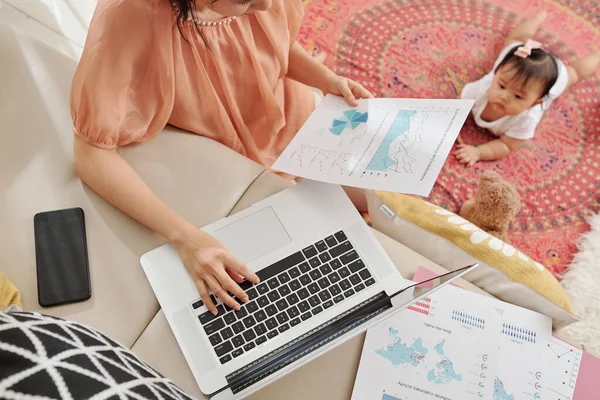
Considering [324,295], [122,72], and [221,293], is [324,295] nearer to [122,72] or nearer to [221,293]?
[221,293]

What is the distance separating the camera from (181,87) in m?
0.85

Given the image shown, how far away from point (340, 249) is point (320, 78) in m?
0.40

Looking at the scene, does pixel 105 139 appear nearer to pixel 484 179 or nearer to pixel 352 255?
pixel 352 255

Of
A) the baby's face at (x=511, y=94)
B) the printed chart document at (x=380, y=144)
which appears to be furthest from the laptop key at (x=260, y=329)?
the baby's face at (x=511, y=94)

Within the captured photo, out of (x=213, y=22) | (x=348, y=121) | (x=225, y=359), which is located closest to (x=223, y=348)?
(x=225, y=359)

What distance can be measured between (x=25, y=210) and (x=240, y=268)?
0.37 metres

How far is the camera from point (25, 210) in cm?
79

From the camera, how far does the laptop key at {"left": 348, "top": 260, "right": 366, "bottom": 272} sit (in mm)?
771

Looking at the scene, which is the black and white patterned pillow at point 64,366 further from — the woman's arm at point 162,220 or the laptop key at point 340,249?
the laptop key at point 340,249

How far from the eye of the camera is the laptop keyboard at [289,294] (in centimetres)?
71

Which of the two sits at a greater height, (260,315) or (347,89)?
(347,89)

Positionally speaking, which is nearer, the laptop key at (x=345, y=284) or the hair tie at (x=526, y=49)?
the laptop key at (x=345, y=284)

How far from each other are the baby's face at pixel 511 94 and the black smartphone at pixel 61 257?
4.11ft

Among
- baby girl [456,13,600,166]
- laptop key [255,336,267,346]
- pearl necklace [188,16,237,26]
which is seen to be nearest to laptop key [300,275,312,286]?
laptop key [255,336,267,346]
